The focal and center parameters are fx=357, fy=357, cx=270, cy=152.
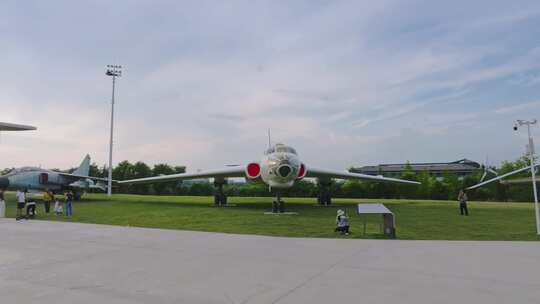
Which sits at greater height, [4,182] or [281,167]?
[281,167]

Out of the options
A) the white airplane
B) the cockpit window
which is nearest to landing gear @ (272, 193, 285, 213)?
the white airplane

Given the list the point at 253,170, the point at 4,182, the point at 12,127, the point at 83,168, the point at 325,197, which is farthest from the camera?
the point at 83,168

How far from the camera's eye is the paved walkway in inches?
151

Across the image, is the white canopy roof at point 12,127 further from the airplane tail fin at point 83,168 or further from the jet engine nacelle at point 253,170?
the jet engine nacelle at point 253,170

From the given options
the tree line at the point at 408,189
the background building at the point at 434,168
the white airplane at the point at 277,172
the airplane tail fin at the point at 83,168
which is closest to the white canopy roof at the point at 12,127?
the airplane tail fin at the point at 83,168

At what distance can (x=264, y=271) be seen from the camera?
4.98 m

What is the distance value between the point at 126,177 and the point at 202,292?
67106 millimetres

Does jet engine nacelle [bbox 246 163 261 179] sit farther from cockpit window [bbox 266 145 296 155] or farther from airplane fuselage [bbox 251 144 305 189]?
cockpit window [bbox 266 145 296 155]

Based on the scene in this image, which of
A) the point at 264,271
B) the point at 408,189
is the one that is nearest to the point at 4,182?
the point at 264,271

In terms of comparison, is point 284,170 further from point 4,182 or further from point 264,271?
point 4,182

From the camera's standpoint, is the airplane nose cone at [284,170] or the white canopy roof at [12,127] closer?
the airplane nose cone at [284,170]

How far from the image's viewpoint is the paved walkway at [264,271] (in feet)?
12.6

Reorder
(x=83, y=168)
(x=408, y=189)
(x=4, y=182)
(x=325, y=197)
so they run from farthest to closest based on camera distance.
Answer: (x=408, y=189), (x=83, y=168), (x=4, y=182), (x=325, y=197)

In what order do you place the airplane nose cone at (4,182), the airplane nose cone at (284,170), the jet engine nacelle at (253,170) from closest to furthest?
the airplane nose cone at (284,170) < the jet engine nacelle at (253,170) < the airplane nose cone at (4,182)
